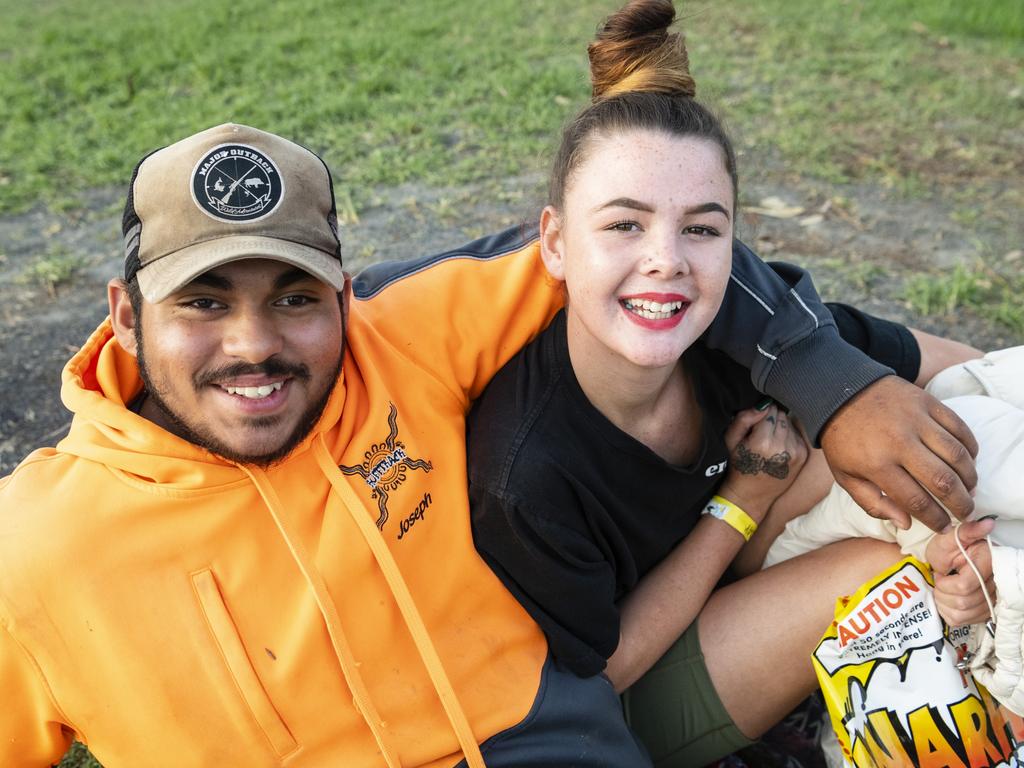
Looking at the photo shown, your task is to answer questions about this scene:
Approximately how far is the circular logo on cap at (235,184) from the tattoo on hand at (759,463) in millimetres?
1380

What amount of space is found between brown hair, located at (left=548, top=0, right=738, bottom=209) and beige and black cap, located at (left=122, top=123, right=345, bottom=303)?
0.71 meters

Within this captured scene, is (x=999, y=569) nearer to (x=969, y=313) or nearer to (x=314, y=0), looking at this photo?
(x=969, y=313)

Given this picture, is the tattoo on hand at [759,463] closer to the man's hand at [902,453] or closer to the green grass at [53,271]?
the man's hand at [902,453]

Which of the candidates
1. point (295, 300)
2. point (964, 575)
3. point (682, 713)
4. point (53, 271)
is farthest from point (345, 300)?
point (53, 271)

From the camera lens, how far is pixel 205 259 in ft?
6.12

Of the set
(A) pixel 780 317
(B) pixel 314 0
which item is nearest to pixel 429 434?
(A) pixel 780 317

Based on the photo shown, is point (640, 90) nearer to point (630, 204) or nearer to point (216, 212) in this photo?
point (630, 204)

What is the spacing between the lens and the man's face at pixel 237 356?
1.93 metres

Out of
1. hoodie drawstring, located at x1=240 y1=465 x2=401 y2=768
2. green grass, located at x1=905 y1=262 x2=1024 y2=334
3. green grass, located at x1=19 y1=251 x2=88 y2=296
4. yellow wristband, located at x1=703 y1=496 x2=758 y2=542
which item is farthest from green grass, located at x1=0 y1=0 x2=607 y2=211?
hoodie drawstring, located at x1=240 y1=465 x2=401 y2=768

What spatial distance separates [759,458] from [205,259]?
4.96 ft

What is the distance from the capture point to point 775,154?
5.32 meters

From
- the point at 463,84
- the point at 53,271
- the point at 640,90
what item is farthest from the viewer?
the point at 463,84

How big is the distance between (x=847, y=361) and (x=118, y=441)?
64.7 inches

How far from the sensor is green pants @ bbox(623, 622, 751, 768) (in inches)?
98.7
